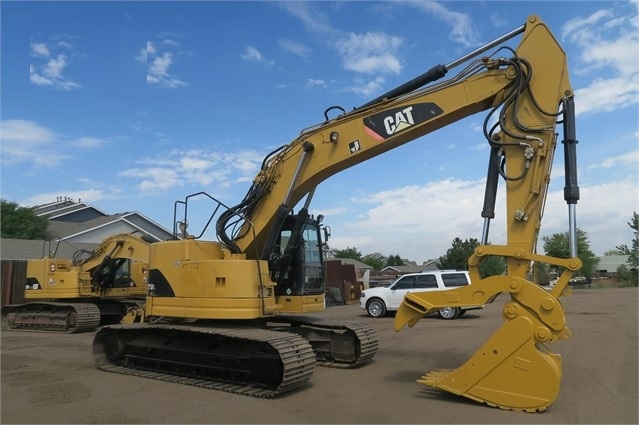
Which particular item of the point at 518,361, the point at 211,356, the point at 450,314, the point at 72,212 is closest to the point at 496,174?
the point at 518,361

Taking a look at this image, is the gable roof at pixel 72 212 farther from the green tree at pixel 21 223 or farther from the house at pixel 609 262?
the house at pixel 609 262

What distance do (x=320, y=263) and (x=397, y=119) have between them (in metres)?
3.09

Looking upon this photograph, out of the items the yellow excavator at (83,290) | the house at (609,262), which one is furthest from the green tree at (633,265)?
the yellow excavator at (83,290)

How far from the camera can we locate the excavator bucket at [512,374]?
6180 mm

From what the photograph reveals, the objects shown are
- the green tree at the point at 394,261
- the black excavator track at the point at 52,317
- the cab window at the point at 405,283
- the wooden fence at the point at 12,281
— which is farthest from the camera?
the green tree at the point at 394,261

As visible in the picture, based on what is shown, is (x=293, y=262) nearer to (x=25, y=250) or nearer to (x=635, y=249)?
(x=25, y=250)

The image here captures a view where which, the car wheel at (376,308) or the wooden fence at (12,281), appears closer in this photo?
the car wheel at (376,308)

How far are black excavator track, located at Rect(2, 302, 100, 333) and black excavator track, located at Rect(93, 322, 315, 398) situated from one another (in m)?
6.70

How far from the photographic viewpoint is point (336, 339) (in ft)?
31.4

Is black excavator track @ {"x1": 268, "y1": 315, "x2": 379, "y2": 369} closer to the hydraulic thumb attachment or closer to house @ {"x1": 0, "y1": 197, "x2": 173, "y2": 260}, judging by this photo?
the hydraulic thumb attachment

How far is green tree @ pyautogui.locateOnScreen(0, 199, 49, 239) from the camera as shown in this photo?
38.2 metres

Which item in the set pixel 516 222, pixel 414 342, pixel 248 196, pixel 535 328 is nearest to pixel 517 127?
pixel 516 222

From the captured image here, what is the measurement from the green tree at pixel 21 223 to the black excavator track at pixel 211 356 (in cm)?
3312

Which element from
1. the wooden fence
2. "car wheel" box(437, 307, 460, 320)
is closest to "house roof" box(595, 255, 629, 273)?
"car wheel" box(437, 307, 460, 320)
